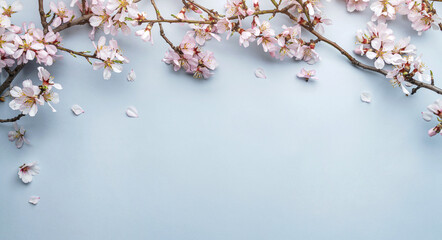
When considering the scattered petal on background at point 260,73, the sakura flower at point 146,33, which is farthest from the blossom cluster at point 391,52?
the sakura flower at point 146,33

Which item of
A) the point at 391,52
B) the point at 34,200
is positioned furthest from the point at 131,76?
the point at 391,52

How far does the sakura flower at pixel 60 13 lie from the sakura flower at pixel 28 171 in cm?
43

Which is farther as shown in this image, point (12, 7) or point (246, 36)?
point (246, 36)

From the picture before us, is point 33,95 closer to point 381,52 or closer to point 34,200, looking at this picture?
point 34,200

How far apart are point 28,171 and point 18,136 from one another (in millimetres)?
110

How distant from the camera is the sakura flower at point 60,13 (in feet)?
4.92

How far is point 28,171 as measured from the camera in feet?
4.81

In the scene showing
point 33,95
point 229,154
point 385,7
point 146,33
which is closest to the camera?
point 33,95

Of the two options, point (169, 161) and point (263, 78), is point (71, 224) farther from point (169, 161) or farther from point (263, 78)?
point (263, 78)

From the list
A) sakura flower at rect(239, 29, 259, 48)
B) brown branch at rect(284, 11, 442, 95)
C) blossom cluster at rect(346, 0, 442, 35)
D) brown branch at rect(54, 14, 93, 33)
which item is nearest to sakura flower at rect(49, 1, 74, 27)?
brown branch at rect(54, 14, 93, 33)

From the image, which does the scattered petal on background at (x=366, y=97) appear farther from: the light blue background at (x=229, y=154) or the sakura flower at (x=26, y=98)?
the sakura flower at (x=26, y=98)

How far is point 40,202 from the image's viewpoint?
1.48 metres

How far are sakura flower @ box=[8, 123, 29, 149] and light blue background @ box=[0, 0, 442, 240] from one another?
0.02 metres

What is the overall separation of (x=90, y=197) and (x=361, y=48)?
1045mm
